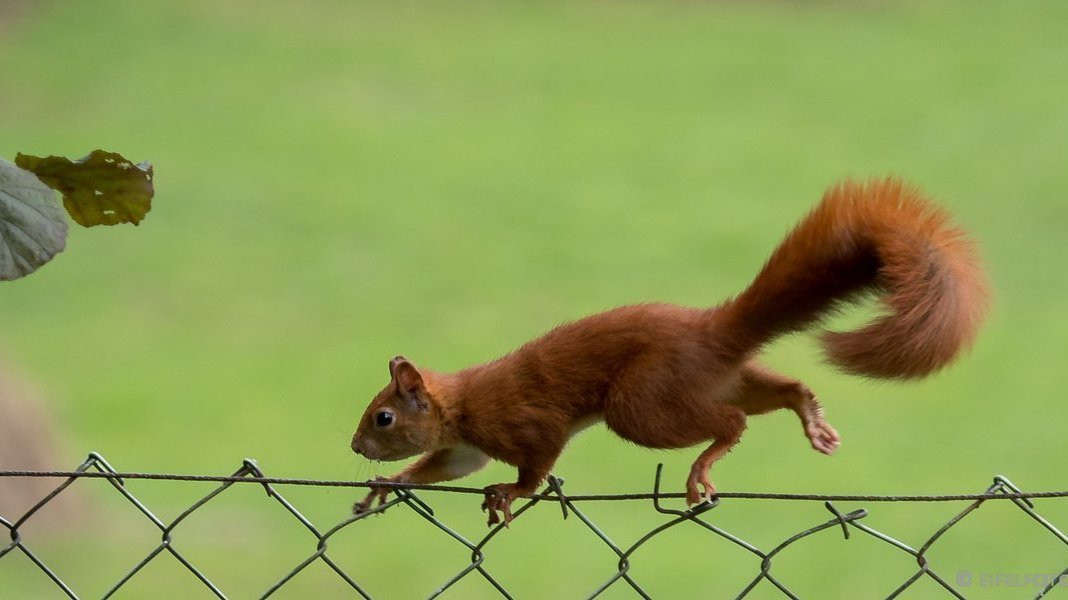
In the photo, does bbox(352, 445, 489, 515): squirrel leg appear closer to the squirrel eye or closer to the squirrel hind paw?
the squirrel eye

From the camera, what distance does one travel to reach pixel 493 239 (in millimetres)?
8094

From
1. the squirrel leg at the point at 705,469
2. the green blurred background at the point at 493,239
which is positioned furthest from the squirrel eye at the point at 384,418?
the green blurred background at the point at 493,239

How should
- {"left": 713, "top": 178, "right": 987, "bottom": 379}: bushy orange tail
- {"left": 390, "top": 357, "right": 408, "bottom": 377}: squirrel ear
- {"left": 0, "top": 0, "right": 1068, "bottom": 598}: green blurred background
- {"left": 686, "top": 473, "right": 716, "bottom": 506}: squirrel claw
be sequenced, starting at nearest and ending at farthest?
1. {"left": 713, "top": 178, "right": 987, "bottom": 379}: bushy orange tail
2. {"left": 686, "top": 473, "right": 716, "bottom": 506}: squirrel claw
3. {"left": 390, "top": 357, "right": 408, "bottom": 377}: squirrel ear
4. {"left": 0, "top": 0, "right": 1068, "bottom": 598}: green blurred background

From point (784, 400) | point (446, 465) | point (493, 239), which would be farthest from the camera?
point (493, 239)

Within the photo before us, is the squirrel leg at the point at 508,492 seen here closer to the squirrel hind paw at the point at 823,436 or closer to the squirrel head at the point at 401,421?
the squirrel head at the point at 401,421

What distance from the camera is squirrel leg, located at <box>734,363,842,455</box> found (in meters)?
1.99

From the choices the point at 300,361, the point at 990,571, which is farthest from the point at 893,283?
the point at 300,361

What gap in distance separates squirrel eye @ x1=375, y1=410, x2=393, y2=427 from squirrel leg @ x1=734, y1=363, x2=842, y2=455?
45 cm

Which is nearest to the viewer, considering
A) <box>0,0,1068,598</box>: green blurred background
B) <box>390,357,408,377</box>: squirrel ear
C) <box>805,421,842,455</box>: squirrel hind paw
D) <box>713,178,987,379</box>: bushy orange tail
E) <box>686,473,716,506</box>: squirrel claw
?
<box>713,178,987,379</box>: bushy orange tail

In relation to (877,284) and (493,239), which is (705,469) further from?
(493,239)

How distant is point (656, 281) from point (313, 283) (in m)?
1.61

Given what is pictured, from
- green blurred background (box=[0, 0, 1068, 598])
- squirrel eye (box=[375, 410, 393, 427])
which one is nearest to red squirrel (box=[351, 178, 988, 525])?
squirrel eye (box=[375, 410, 393, 427])

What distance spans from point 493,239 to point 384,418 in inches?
235

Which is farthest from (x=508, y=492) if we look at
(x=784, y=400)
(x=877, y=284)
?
(x=877, y=284)
